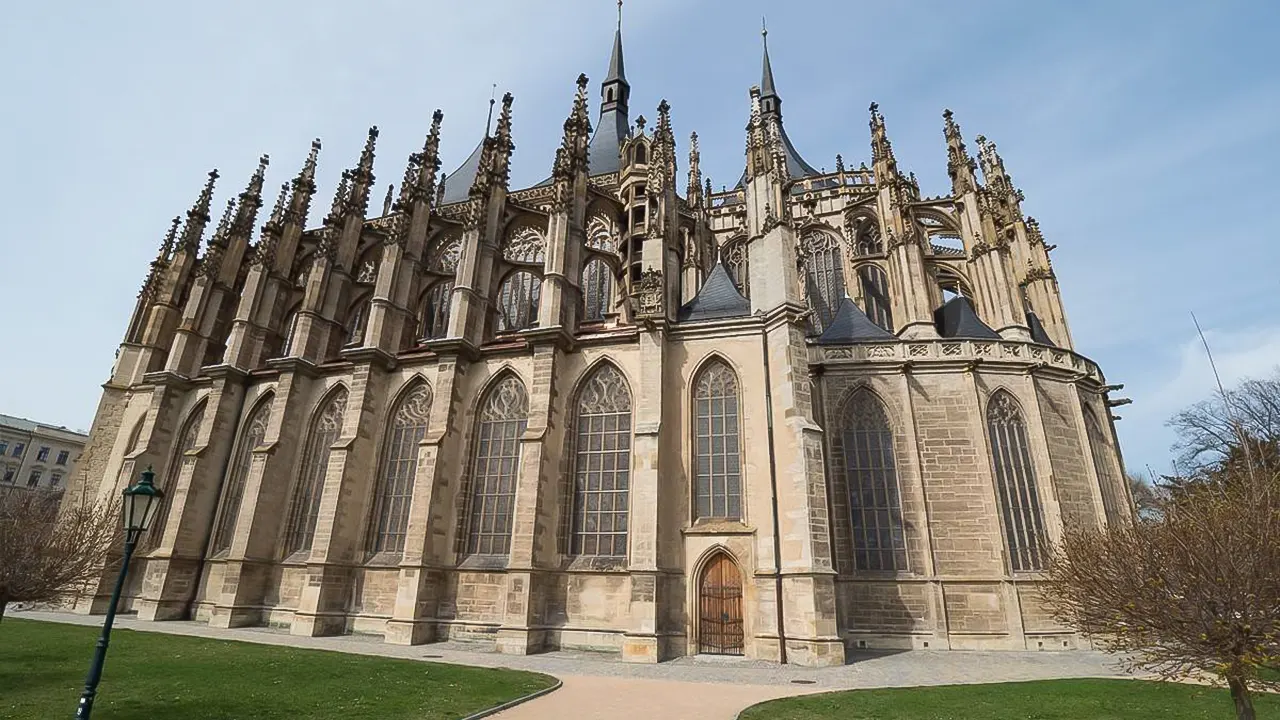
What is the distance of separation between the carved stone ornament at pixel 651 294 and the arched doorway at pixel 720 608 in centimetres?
678

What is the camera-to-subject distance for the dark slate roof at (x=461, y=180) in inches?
1398

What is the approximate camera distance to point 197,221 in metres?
28.2

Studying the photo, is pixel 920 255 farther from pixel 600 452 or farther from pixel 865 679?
pixel 865 679

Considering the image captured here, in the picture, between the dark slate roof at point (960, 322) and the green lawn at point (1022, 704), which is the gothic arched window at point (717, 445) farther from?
the dark slate roof at point (960, 322)

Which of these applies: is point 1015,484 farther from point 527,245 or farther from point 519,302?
point 527,245

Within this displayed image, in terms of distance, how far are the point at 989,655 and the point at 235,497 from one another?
79.9 ft

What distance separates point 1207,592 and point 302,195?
3035 cm

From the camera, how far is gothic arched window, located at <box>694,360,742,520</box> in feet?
48.8

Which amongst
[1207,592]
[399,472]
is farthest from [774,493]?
[399,472]

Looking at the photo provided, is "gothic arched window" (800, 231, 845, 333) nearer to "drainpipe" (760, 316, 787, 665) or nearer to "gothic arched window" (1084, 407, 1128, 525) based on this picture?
"gothic arched window" (1084, 407, 1128, 525)

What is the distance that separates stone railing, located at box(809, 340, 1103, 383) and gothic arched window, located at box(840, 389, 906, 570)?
1263mm

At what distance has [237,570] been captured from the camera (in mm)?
17344

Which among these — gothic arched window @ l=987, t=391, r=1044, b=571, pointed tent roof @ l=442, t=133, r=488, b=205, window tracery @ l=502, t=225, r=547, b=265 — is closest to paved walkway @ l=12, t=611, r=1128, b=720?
gothic arched window @ l=987, t=391, r=1044, b=571

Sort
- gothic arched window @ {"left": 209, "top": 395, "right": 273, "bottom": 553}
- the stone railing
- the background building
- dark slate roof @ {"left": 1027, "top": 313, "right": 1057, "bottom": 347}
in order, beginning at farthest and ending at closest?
the background building
dark slate roof @ {"left": 1027, "top": 313, "right": 1057, "bottom": 347}
gothic arched window @ {"left": 209, "top": 395, "right": 273, "bottom": 553}
the stone railing
